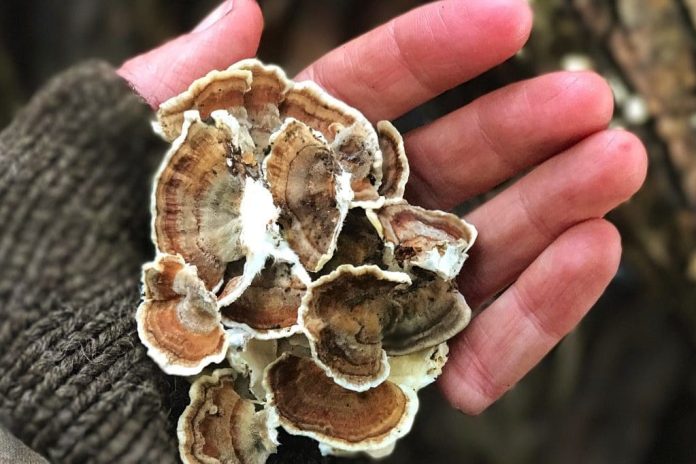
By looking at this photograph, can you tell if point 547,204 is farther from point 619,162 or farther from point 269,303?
point 269,303

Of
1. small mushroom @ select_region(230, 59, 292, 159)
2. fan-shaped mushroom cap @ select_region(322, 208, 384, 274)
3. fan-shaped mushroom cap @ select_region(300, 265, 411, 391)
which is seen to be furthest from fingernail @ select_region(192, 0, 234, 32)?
fan-shaped mushroom cap @ select_region(300, 265, 411, 391)

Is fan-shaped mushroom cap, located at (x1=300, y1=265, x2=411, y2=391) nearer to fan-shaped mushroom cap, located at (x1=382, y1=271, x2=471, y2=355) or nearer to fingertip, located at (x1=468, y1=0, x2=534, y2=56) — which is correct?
fan-shaped mushroom cap, located at (x1=382, y1=271, x2=471, y2=355)

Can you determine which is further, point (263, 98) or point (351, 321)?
point (263, 98)

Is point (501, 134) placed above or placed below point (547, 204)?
above

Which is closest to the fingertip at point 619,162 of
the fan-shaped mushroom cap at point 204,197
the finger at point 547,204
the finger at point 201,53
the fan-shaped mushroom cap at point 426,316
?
the finger at point 547,204

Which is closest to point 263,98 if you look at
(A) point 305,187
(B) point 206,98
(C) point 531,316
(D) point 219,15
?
(B) point 206,98

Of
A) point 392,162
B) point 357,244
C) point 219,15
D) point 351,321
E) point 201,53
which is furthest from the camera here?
point 219,15

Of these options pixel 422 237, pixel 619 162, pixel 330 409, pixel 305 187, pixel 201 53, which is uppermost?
pixel 201 53
